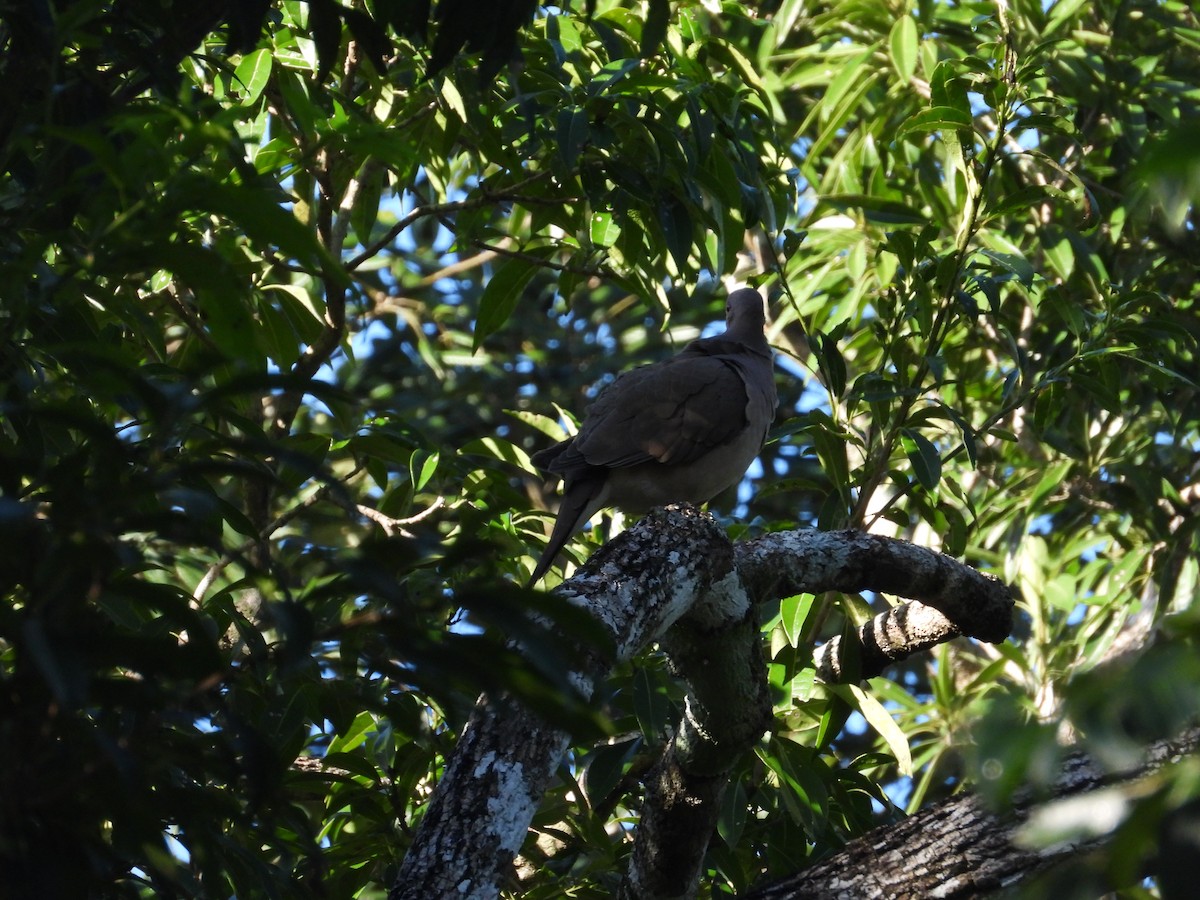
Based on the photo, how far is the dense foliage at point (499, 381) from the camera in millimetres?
1198

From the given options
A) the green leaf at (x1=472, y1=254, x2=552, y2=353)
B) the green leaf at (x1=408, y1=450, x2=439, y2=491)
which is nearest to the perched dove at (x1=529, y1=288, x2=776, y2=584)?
the green leaf at (x1=472, y1=254, x2=552, y2=353)

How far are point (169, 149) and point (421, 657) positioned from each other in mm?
643

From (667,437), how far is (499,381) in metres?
2.83

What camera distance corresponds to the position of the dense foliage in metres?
1.20

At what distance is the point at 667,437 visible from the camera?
13.2 feet

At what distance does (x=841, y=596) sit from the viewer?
3230 millimetres

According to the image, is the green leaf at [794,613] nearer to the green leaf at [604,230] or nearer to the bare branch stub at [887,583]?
the bare branch stub at [887,583]

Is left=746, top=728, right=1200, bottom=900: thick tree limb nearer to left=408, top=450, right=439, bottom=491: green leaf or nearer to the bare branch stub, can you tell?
the bare branch stub

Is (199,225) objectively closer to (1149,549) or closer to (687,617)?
(687,617)

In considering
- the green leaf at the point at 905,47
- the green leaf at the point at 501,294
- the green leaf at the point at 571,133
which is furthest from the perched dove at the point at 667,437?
the green leaf at the point at 571,133

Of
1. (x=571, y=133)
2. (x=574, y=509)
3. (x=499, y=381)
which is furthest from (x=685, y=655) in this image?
(x=499, y=381)

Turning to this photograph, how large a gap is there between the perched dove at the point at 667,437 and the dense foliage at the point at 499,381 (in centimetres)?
20

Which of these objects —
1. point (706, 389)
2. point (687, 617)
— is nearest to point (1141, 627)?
point (706, 389)

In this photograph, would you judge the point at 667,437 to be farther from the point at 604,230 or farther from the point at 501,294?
the point at 604,230
